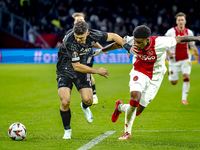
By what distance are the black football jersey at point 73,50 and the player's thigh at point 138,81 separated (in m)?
0.83

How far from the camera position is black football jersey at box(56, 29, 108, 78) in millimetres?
5238

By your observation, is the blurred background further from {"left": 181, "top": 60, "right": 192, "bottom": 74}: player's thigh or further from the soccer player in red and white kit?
{"left": 181, "top": 60, "right": 192, "bottom": 74}: player's thigh

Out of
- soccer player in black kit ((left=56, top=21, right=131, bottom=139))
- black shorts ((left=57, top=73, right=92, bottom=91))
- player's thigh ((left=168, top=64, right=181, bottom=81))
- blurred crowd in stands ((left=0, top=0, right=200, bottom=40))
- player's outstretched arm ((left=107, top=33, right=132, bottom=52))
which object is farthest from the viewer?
blurred crowd in stands ((left=0, top=0, right=200, bottom=40))

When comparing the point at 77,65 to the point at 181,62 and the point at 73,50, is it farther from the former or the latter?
the point at 181,62

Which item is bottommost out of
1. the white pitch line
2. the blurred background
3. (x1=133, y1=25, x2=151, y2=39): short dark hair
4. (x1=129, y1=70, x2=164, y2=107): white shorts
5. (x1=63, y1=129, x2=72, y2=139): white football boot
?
the white pitch line

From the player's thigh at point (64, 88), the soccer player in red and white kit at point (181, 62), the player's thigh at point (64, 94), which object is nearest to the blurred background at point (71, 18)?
the soccer player in red and white kit at point (181, 62)

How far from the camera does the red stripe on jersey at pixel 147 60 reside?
536 centimetres

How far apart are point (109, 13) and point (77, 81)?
21524 millimetres

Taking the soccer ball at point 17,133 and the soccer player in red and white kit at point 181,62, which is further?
the soccer player in red and white kit at point 181,62

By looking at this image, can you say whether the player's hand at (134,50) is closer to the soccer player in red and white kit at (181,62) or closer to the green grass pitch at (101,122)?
the green grass pitch at (101,122)

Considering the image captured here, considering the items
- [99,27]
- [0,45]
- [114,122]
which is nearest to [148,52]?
[114,122]

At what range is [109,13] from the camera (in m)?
26.7

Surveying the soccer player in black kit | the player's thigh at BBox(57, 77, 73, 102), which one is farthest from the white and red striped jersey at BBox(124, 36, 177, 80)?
the player's thigh at BBox(57, 77, 73, 102)

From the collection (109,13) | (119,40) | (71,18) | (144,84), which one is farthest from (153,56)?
(109,13)
